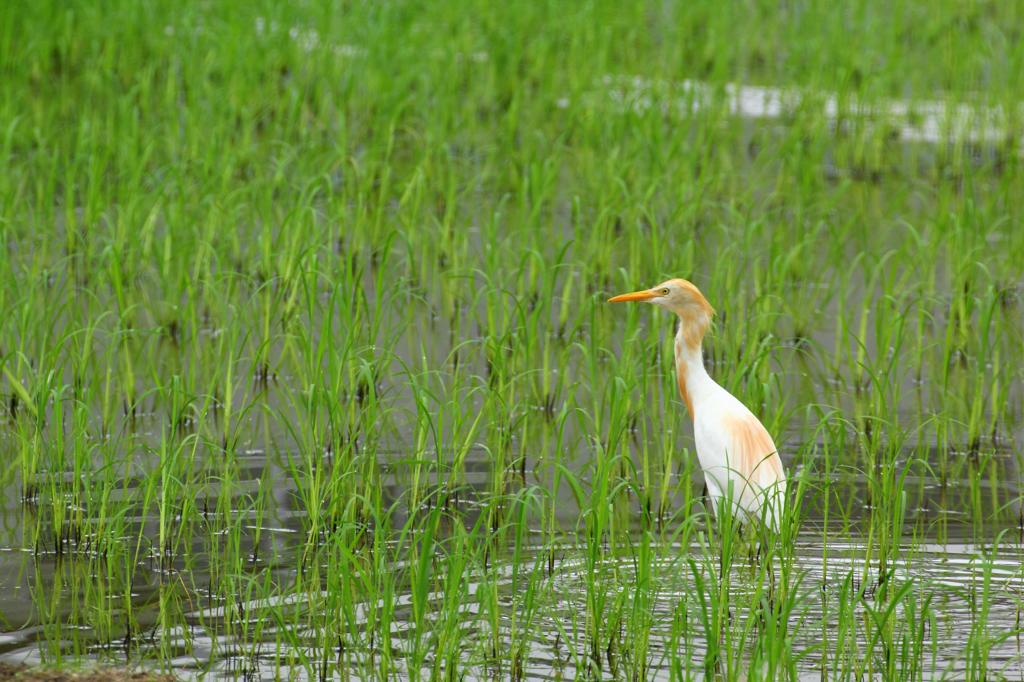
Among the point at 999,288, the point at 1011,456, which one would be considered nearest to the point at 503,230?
the point at 999,288

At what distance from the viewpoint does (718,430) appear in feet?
15.9

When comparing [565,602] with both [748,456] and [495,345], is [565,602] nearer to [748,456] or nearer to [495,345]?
[748,456]

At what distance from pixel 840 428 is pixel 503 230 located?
3.90m

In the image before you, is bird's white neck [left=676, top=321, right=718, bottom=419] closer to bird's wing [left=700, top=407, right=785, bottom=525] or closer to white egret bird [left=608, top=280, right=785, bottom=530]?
white egret bird [left=608, top=280, right=785, bottom=530]

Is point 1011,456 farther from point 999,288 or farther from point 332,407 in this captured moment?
point 332,407

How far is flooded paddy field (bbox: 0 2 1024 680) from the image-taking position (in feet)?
13.4

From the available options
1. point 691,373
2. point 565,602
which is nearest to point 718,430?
point 691,373

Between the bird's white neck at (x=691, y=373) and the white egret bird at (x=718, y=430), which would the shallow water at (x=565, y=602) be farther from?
the bird's white neck at (x=691, y=373)

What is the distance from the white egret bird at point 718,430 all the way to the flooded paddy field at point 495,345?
93 mm

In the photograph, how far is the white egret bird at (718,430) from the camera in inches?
183

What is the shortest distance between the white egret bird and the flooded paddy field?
93 millimetres

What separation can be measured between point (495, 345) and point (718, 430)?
0.85 m

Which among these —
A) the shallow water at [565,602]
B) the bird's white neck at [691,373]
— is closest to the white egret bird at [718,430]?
the bird's white neck at [691,373]

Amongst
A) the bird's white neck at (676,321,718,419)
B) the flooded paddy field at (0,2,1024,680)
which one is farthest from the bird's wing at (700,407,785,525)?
the bird's white neck at (676,321,718,419)
